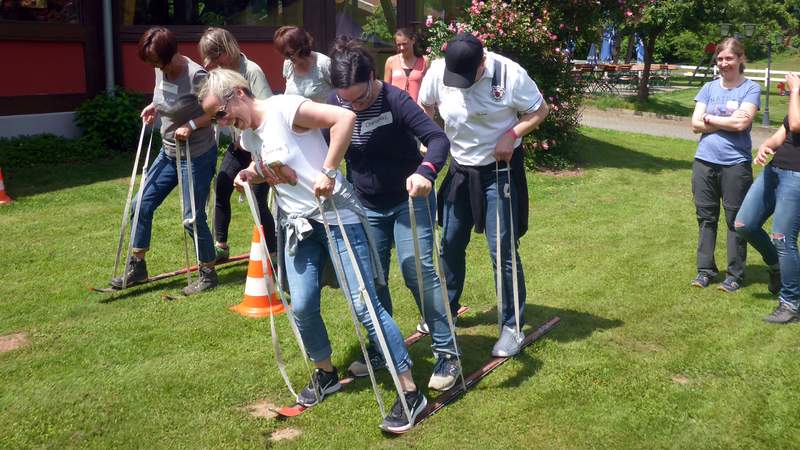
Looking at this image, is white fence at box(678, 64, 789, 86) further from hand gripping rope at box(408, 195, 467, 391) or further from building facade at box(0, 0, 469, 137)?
hand gripping rope at box(408, 195, 467, 391)

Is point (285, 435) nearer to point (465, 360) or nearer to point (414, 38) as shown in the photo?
point (465, 360)

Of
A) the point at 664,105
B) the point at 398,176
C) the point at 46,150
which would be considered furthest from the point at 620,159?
the point at 664,105

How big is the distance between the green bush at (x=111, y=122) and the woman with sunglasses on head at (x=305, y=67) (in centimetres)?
562

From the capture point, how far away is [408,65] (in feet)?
27.9

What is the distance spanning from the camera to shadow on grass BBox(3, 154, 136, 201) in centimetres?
945

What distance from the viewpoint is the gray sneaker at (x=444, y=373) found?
438 centimetres

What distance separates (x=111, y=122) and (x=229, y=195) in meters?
5.40

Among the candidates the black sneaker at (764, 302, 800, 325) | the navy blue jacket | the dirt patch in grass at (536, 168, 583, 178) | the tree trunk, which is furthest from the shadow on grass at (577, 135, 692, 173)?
the tree trunk

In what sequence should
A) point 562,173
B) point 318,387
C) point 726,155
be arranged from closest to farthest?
point 318,387
point 726,155
point 562,173

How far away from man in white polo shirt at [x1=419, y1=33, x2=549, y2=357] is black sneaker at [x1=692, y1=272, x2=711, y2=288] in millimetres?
2079

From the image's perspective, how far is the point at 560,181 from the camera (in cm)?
1090

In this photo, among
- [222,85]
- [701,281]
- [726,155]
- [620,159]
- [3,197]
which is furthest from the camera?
[620,159]

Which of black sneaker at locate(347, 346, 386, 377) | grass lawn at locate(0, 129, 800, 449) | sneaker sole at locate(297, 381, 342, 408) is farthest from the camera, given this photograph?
black sneaker at locate(347, 346, 386, 377)

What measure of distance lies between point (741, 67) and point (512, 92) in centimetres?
248
